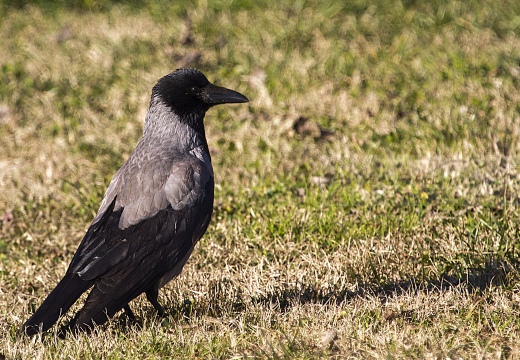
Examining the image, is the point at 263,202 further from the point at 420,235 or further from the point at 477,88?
the point at 477,88

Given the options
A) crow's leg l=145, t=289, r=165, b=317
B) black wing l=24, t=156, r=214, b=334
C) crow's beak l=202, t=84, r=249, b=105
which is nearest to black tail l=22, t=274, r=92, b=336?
black wing l=24, t=156, r=214, b=334

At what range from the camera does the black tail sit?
14.1 feet

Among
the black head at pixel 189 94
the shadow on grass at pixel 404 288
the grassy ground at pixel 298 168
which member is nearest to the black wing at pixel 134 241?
the grassy ground at pixel 298 168

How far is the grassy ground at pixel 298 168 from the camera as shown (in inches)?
174

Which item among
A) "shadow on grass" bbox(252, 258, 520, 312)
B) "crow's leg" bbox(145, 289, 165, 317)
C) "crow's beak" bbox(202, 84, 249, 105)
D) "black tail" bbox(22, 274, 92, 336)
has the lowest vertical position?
"shadow on grass" bbox(252, 258, 520, 312)

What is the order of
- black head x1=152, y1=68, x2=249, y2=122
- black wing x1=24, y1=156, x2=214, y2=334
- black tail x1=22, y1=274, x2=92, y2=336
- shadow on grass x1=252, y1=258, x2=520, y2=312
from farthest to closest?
black head x1=152, y1=68, x2=249, y2=122
shadow on grass x1=252, y1=258, x2=520, y2=312
black wing x1=24, y1=156, x2=214, y2=334
black tail x1=22, y1=274, x2=92, y2=336

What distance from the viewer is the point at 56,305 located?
14.3 feet

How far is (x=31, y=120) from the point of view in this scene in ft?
25.7

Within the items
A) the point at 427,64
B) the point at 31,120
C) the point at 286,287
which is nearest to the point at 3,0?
the point at 31,120

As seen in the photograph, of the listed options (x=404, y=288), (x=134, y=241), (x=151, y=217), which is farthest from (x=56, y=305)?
(x=404, y=288)

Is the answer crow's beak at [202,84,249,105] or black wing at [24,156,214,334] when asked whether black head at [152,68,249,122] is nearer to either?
crow's beak at [202,84,249,105]

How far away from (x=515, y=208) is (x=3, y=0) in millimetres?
7488

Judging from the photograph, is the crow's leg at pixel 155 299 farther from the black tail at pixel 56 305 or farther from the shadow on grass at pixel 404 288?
the shadow on grass at pixel 404 288

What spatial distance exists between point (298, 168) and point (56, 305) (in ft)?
9.30
